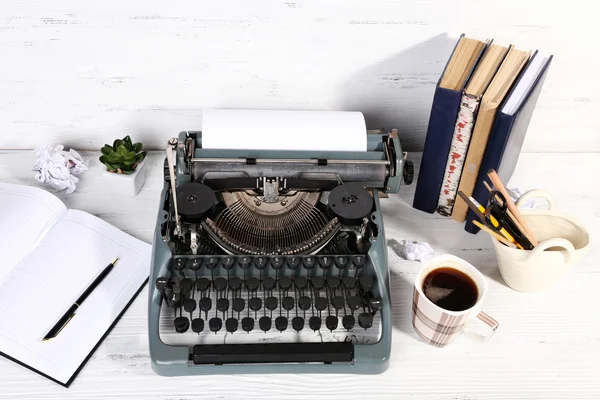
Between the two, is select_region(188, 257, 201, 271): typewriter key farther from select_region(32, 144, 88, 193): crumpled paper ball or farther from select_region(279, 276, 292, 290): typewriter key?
select_region(32, 144, 88, 193): crumpled paper ball

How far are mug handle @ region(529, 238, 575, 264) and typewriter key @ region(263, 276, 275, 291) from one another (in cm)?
58

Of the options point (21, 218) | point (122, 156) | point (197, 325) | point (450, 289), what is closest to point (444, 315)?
point (450, 289)

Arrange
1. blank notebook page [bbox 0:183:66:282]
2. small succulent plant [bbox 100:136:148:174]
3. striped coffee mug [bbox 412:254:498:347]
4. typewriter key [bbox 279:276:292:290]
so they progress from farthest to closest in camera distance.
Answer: small succulent plant [bbox 100:136:148:174], blank notebook page [bbox 0:183:66:282], typewriter key [bbox 279:276:292:290], striped coffee mug [bbox 412:254:498:347]

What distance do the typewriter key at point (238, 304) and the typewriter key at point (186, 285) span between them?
106 millimetres

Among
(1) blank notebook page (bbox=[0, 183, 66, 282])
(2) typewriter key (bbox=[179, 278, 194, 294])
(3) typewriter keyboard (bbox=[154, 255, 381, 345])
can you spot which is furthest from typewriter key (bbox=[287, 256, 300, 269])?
(1) blank notebook page (bbox=[0, 183, 66, 282])

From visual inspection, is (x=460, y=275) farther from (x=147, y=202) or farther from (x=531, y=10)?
(x=147, y=202)

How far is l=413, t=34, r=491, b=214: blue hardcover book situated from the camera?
142 cm

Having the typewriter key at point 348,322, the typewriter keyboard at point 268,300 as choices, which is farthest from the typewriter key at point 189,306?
the typewriter key at point 348,322

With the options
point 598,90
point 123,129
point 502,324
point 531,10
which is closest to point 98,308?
point 123,129

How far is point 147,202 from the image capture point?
1665 mm

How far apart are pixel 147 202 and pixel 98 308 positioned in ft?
1.23

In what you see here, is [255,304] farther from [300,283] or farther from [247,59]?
[247,59]

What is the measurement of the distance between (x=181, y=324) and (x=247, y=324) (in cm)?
14

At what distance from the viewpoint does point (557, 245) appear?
131cm
